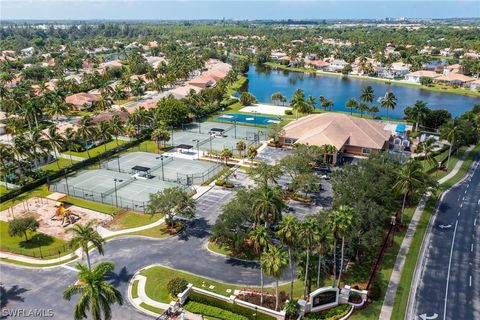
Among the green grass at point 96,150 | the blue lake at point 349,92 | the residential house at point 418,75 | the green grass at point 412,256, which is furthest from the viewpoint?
the residential house at point 418,75

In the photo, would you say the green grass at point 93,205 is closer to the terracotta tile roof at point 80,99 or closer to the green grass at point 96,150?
the green grass at point 96,150

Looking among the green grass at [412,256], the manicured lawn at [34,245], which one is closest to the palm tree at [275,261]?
the green grass at [412,256]

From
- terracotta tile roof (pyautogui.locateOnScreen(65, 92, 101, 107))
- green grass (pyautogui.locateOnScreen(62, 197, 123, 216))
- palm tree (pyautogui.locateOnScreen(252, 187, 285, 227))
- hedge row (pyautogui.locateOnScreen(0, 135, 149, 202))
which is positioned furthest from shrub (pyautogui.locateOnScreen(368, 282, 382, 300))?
terracotta tile roof (pyautogui.locateOnScreen(65, 92, 101, 107))

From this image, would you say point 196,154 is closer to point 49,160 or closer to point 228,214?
point 49,160

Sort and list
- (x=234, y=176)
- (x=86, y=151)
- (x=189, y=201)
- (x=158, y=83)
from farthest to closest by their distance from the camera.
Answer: (x=158, y=83) < (x=86, y=151) < (x=234, y=176) < (x=189, y=201)

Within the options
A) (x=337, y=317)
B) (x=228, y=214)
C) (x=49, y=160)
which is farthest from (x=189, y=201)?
(x=49, y=160)

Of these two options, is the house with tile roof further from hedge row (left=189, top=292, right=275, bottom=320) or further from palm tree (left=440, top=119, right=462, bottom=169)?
hedge row (left=189, top=292, right=275, bottom=320)
